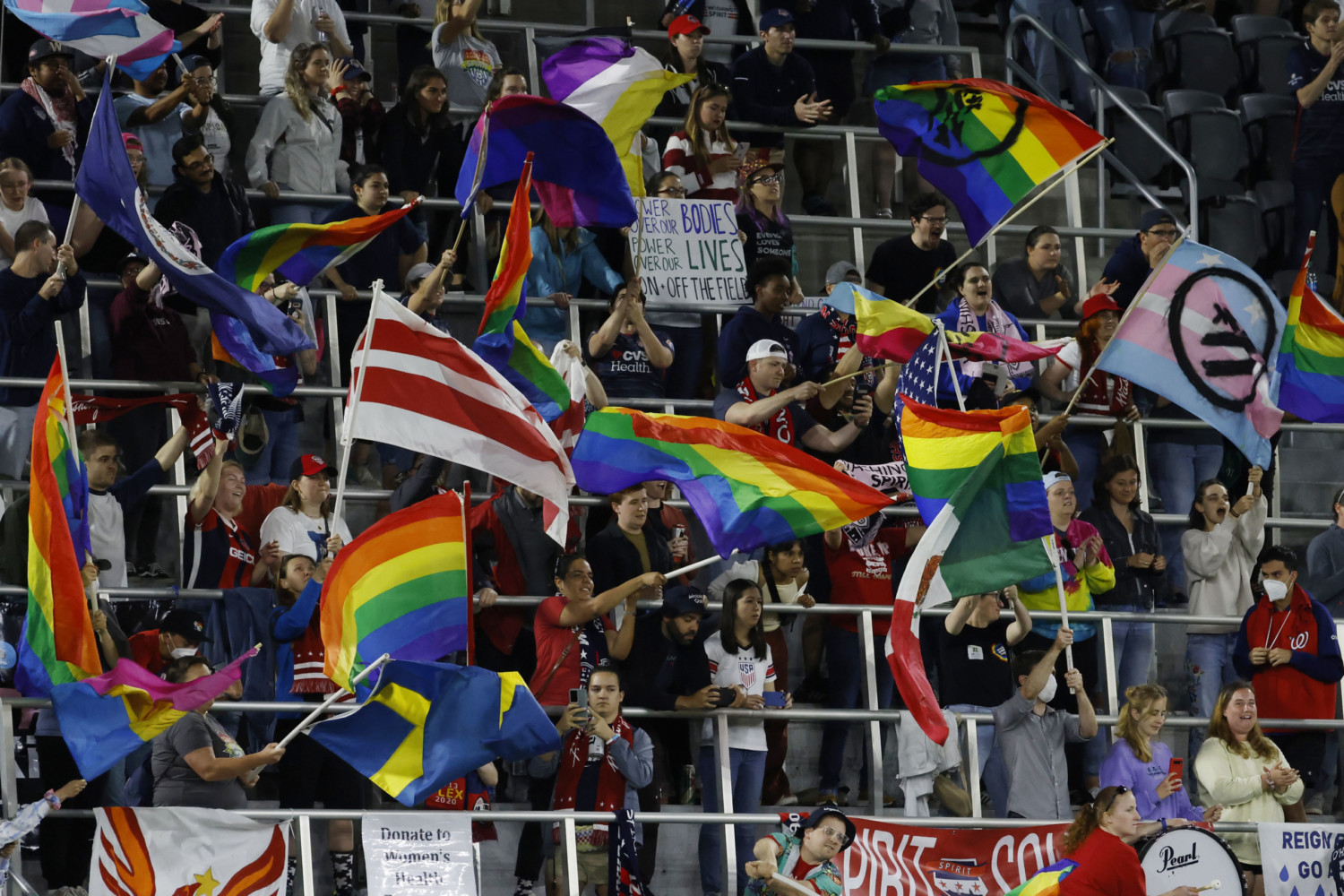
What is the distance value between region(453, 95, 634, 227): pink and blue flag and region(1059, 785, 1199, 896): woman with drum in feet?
14.1

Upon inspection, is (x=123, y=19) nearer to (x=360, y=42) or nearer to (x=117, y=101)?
(x=117, y=101)

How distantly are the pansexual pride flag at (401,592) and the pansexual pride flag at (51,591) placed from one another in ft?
3.66

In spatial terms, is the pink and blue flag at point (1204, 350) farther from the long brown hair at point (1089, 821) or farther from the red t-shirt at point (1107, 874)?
the red t-shirt at point (1107, 874)

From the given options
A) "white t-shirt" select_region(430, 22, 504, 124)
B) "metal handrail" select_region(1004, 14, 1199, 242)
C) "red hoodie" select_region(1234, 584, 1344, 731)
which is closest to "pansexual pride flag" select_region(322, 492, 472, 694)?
"red hoodie" select_region(1234, 584, 1344, 731)

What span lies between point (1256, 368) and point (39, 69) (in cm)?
715

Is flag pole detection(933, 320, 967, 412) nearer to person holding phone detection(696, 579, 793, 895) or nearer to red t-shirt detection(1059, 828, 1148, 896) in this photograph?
person holding phone detection(696, 579, 793, 895)

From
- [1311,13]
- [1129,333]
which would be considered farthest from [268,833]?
[1311,13]

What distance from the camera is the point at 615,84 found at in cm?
1453

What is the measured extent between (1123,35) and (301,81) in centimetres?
671

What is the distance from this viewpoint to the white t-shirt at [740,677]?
1250cm

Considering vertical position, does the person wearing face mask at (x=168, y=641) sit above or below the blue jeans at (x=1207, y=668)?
above

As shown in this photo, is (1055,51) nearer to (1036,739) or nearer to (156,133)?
(156,133)

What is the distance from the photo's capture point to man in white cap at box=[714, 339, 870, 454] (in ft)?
45.2

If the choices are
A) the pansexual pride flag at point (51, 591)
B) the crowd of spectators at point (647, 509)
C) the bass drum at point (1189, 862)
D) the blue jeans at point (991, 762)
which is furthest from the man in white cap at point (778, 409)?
the pansexual pride flag at point (51, 591)
